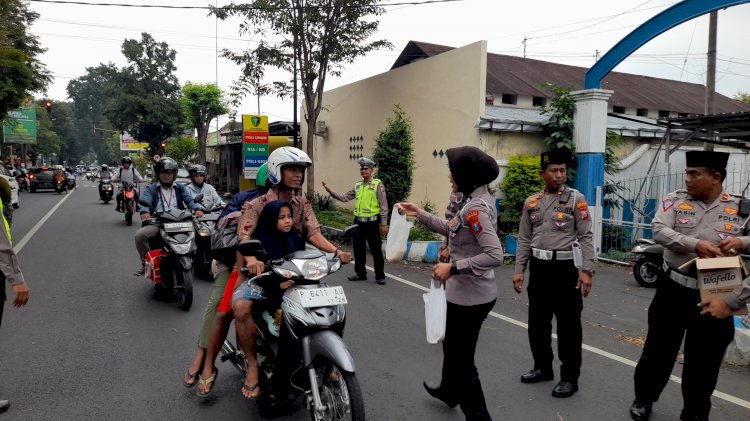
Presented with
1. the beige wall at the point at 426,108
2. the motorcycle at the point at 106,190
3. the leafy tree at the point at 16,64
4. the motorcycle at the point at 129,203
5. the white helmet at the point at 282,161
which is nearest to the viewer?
the white helmet at the point at 282,161

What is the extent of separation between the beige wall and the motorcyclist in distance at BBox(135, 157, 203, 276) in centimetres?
544

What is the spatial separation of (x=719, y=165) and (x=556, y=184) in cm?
111

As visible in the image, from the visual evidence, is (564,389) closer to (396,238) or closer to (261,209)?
(396,238)

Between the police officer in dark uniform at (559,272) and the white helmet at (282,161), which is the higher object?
the white helmet at (282,161)

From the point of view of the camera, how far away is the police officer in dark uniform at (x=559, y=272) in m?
4.15

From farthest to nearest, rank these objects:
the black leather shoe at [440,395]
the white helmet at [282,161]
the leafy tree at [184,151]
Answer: the leafy tree at [184,151]
the black leather shoe at [440,395]
the white helmet at [282,161]

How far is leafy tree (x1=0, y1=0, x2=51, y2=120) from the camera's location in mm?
11594

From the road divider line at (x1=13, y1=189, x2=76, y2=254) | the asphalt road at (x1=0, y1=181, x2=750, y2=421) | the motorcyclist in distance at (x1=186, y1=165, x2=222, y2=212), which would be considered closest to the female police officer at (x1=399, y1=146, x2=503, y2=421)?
the asphalt road at (x1=0, y1=181, x2=750, y2=421)

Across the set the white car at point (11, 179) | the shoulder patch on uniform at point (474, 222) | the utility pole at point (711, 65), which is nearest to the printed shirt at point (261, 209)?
the shoulder patch on uniform at point (474, 222)

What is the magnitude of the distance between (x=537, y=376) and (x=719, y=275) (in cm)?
172

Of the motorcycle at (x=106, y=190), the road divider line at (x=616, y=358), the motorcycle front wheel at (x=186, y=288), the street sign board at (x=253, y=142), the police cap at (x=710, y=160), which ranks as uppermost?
the street sign board at (x=253, y=142)

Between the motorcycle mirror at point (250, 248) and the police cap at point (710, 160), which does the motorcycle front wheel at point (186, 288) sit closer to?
the motorcycle mirror at point (250, 248)

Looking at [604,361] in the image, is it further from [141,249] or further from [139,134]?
[139,134]

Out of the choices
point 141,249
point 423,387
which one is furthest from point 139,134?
point 423,387
